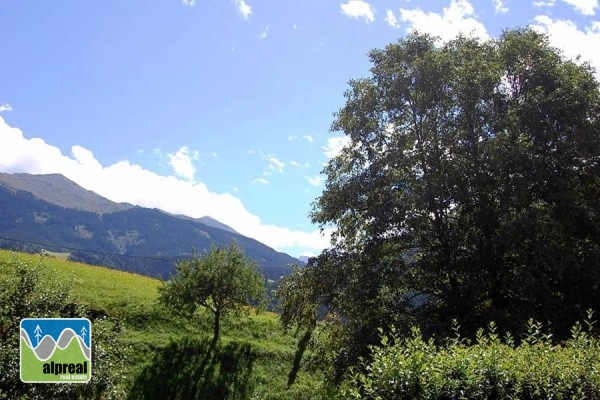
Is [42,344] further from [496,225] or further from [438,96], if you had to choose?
[438,96]

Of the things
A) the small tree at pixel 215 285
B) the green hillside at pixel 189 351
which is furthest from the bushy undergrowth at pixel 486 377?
the small tree at pixel 215 285

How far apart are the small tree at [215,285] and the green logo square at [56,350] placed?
20381 mm

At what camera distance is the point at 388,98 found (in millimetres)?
22875

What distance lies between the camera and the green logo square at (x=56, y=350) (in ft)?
39.1

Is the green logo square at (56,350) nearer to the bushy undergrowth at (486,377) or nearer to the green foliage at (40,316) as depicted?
the green foliage at (40,316)

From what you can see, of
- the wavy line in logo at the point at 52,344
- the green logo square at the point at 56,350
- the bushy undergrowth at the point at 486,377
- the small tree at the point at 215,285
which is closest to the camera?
the bushy undergrowth at the point at 486,377

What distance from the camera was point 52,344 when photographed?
12453 mm

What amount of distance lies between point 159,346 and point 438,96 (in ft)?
75.0

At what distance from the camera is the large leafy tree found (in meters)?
18.7

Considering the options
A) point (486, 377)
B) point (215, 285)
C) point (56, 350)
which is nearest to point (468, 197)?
point (486, 377)

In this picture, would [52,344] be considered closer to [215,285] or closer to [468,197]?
[468,197]

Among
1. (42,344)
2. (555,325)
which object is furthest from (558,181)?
(42,344)

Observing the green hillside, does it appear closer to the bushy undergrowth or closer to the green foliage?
the green foliage

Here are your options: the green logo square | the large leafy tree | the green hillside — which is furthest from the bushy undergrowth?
the green hillside
